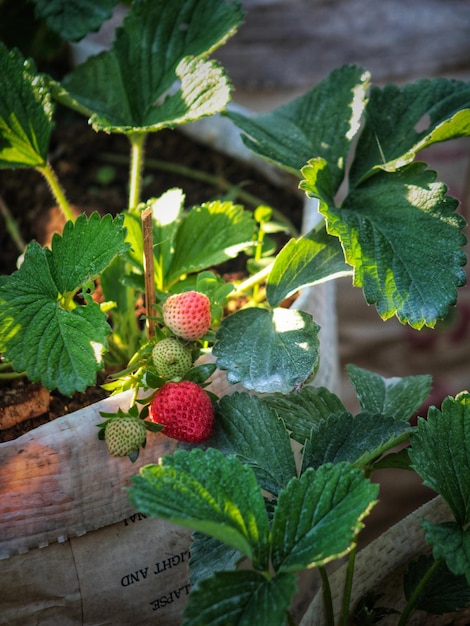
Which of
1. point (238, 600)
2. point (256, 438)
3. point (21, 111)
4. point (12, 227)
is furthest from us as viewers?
Result: point (12, 227)

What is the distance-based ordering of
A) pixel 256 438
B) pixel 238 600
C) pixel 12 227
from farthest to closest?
pixel 12 227 < pixel 256 438 < pixel 238 600

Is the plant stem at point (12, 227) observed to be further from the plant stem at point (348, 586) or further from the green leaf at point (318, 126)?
the plant stem at point (348, 586)

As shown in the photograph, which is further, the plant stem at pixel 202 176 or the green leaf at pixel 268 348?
the plant stem at pixel 202 176

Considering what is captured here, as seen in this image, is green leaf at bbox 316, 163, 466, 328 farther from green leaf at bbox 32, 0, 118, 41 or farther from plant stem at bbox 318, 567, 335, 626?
green leaf at bbox 32, 0, 118, 41

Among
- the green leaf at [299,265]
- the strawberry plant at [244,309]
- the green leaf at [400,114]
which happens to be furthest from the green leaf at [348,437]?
the green leaf at [400,114]

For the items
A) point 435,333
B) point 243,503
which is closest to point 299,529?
point 243,503

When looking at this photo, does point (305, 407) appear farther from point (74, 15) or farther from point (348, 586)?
point (74, 15)

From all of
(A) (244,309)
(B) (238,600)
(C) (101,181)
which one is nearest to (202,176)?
(C) (101,181)
